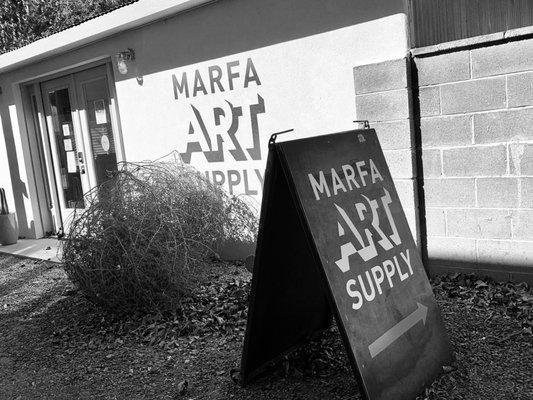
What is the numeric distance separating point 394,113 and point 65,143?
5.57m

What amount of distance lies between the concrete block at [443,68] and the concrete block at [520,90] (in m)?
0.31

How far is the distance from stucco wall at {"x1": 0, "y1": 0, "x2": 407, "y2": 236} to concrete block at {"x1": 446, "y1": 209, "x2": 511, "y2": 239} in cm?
120

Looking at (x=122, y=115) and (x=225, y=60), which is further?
(x=122, y=115)

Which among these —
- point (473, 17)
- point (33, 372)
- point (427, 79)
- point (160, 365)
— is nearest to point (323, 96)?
point (427, 79)

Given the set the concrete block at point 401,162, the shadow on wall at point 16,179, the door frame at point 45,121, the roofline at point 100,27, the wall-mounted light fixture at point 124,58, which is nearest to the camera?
the concrete block at point 401,162

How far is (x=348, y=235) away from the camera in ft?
8.61

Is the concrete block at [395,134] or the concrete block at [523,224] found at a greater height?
the concrete block at [395,134]

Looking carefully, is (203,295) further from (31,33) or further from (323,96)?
(31,33)

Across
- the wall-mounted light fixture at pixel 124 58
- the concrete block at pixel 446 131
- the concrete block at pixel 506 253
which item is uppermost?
the wall-mounted light fixture at pixel 124 58

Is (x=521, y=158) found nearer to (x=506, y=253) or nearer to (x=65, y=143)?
(x=506, y=253)

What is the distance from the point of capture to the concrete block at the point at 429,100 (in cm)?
411

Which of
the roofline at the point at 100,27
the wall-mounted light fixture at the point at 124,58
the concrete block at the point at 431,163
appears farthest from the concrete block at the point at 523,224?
the wall-mounted light fixture at the point at 124,58

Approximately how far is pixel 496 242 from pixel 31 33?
12331mm

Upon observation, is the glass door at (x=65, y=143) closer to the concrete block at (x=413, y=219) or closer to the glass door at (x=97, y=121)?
the glass door at (x=97, y=121)
